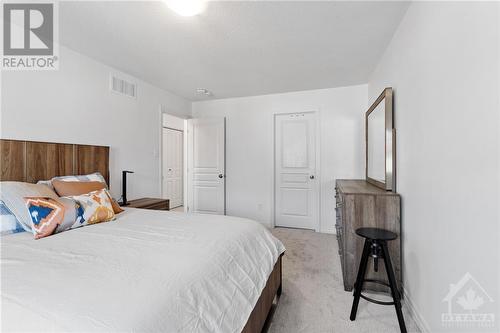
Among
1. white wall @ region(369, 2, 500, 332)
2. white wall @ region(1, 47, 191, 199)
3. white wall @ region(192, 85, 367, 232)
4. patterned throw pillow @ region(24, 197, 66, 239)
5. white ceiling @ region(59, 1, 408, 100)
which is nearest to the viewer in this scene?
white wall @ region(369, 2, 500, 332)

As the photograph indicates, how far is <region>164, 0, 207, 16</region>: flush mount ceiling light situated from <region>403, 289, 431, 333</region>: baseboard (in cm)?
273

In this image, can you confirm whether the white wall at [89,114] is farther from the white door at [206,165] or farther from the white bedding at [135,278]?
the white bedding at [135,278]

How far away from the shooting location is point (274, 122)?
4.33m

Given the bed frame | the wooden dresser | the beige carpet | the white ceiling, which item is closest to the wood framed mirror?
the wooden dresser

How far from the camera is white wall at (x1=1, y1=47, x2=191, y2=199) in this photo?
2158 millimetres

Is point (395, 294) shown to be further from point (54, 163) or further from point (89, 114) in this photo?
point (89, 114)

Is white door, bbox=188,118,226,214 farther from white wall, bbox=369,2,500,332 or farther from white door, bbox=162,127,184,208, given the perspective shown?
white wall, bbox=369,2,500,332

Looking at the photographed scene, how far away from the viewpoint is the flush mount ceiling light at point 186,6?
68.9 inches

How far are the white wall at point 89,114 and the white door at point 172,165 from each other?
182cm

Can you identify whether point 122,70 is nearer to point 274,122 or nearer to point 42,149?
point 42,149

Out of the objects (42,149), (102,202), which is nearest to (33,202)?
(102,202)

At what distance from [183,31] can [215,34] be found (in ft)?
0.95

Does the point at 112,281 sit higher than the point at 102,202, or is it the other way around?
the point at 102,202

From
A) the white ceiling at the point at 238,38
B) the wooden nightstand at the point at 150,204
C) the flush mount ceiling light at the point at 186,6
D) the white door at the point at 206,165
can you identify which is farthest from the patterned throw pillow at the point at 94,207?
the white door at the point at 206,165
